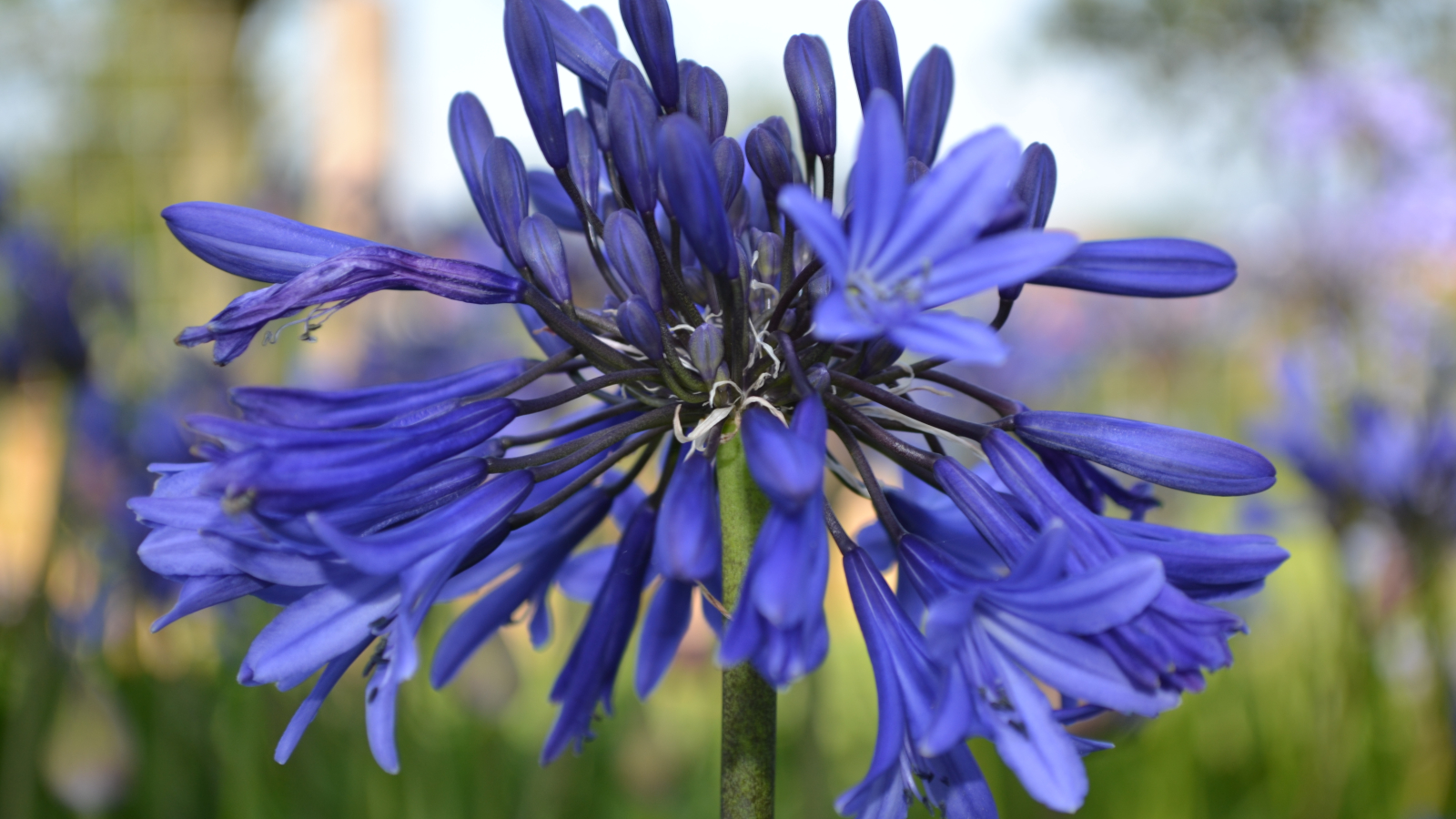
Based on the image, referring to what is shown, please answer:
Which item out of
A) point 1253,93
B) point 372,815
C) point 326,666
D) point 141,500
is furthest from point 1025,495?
point 1253,93

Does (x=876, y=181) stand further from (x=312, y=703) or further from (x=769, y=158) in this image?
(x=312, y=703)

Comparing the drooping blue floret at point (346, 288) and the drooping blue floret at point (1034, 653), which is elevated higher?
the drooping blue floret at point (346, 288)

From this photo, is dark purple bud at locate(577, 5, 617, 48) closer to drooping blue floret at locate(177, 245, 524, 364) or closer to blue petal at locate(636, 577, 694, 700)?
drooping blue floret at locate(177, 245, 524, 364)

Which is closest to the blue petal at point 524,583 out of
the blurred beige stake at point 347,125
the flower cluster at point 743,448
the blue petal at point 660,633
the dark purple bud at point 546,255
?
the flower cluster at point 743,448

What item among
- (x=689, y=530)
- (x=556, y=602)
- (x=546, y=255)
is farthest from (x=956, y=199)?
(x=556, y=602)

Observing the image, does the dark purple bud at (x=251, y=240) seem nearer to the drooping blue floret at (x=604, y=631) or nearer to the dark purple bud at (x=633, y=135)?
the dark purple bud at (x=633, y=135)

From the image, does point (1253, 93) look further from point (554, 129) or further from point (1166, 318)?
point (554, 129)

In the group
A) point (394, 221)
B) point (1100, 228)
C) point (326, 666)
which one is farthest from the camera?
point (1100, 228)

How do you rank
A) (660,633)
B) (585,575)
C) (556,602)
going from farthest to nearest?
(556,602) → (585,575) → (660,633)
